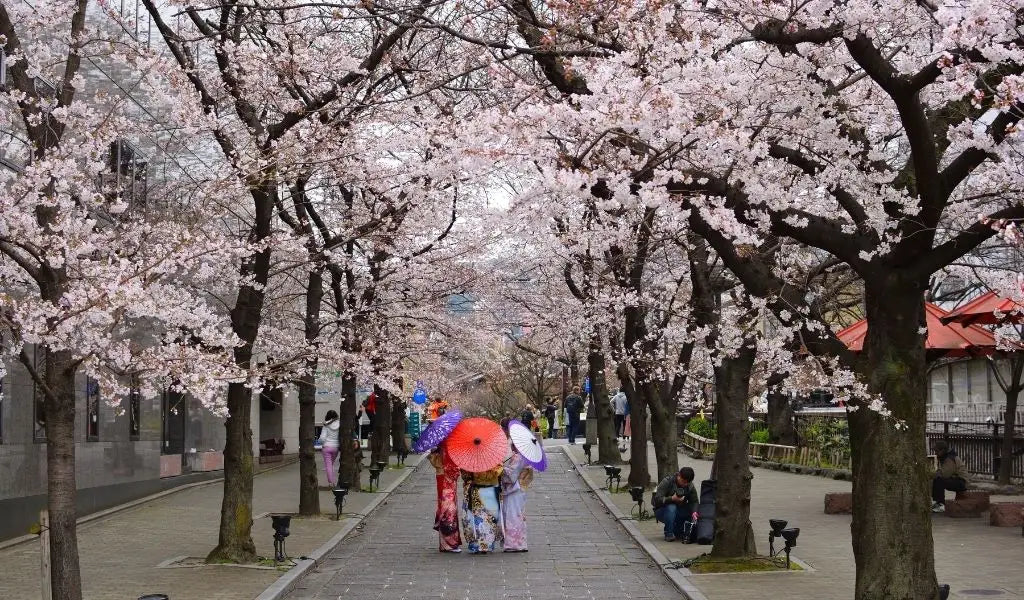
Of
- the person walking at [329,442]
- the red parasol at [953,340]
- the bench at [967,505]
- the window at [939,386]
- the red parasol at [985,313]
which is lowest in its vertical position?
the bench at [967,505]

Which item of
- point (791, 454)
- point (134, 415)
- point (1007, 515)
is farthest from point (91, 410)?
point (791, 454)

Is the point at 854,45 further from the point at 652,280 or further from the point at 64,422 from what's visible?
the point at 652,280

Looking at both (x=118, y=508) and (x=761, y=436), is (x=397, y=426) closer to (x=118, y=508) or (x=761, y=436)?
(x=761, y=436)

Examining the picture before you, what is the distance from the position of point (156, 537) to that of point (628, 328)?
10.1 m

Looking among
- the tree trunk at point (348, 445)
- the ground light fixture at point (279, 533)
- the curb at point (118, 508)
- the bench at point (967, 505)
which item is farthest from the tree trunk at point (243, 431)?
the bench at point (967, 505)

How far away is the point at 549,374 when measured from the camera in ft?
245

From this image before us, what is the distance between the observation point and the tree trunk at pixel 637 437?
25.8m

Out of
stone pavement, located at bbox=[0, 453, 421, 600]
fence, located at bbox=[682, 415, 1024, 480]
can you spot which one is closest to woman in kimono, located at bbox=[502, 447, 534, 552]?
stone pavement, located at bbox=[0, 453, 421, 600]

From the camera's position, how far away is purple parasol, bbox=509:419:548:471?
56.2ft

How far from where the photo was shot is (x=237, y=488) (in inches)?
598

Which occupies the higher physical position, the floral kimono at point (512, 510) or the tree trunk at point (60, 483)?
the tree trunk at point (60, 483)

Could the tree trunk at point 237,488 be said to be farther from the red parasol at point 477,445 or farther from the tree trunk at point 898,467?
the tree trunk at point 898,467

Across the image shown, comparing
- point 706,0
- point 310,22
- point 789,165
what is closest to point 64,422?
point 706,0

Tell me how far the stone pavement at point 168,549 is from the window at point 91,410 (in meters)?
1.52
